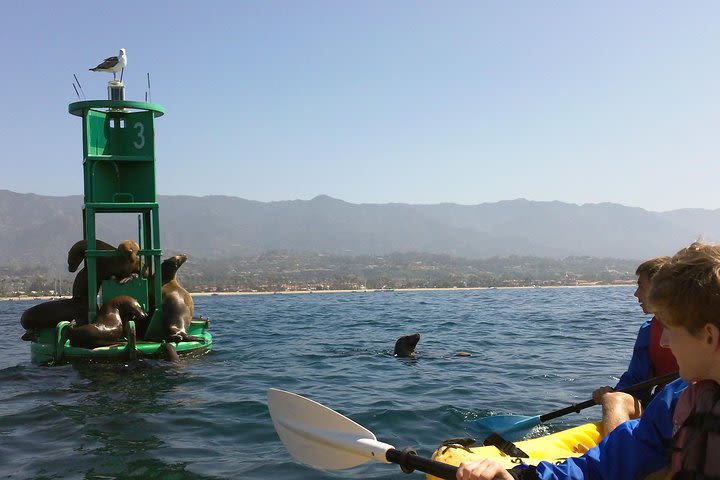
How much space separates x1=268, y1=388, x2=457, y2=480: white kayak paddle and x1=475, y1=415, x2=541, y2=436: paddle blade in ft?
8.93

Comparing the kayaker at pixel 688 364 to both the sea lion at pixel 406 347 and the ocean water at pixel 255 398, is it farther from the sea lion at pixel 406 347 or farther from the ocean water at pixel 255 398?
the sea lion at pixel 406 347

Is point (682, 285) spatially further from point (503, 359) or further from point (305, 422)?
point (503, 359)

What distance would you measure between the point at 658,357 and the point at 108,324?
31.2 feet

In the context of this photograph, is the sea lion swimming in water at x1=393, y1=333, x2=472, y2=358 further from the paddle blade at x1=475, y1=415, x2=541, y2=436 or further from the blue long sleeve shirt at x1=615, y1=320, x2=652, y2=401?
the blue long sleeve shirt at x1=615, y1=320, x2=652, y2=401

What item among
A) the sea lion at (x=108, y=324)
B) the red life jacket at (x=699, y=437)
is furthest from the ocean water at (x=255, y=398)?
the red life jacket at (x=699, y=437)

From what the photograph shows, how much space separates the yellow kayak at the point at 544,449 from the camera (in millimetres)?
4625

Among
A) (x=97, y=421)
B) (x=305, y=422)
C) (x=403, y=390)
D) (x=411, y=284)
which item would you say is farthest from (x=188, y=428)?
(x=411, y=284)

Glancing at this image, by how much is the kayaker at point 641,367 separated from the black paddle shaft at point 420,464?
226 centimetres

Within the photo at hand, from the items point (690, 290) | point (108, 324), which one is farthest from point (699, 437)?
point (108, 324)

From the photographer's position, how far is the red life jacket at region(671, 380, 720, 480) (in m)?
2.39

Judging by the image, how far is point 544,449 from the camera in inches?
201

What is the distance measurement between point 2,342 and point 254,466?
15326 mm

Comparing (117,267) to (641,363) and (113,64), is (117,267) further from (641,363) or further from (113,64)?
(641,363)

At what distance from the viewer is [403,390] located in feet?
35.3
